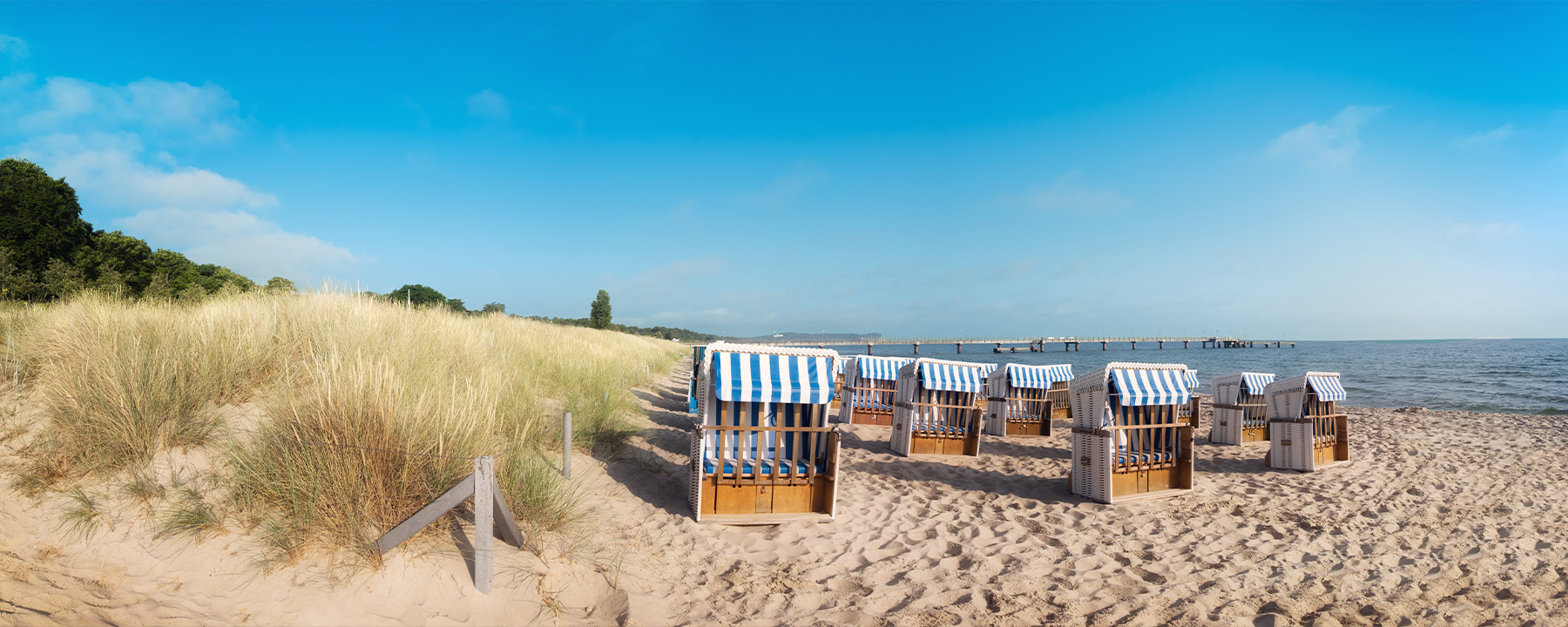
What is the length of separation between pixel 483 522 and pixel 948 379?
289 inches

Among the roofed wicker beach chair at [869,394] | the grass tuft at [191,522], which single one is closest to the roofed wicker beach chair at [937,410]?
the roofed wicker beach chair at [869,394]

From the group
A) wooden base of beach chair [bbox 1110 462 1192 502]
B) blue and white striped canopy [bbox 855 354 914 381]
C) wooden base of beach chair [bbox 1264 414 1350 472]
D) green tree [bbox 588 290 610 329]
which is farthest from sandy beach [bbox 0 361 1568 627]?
green tree [bbox 588 290 610 329]

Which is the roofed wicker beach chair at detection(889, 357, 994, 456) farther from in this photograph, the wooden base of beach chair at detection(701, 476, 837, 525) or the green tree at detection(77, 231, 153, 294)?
the green tree at detection(77, 231, 153, 294)

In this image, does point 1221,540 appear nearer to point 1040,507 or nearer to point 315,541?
point 1040,507

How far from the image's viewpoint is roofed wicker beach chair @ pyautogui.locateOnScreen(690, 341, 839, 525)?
565cm

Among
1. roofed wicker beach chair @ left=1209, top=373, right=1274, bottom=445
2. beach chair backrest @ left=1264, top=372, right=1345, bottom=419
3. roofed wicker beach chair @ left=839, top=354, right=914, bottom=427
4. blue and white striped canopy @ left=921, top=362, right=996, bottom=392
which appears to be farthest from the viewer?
roofed wicker beach chair @ left=839, top=354, right=914, bottom=427

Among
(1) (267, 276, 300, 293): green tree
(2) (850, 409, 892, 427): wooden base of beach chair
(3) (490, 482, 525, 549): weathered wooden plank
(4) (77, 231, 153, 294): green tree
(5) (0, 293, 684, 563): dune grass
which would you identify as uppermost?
(4) (77, 231, 153, 294): green tree

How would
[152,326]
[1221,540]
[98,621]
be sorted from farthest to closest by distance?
[152,326] → [1221,540] → [98,621]

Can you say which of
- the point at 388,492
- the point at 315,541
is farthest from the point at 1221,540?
the point at 315,541

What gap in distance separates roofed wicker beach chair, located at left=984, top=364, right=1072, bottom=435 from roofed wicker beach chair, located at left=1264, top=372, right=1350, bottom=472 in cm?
359

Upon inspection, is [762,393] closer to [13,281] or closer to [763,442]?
[763,442]

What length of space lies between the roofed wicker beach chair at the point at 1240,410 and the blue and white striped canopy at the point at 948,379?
5.23m

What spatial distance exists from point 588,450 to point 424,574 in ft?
11.6

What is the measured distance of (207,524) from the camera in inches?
156
